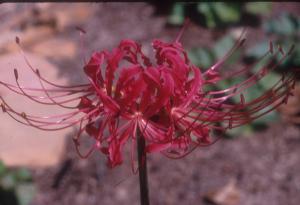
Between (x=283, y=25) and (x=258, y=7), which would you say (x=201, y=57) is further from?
(x=258, y=7)

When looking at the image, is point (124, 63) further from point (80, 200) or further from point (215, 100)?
point (215, 100)

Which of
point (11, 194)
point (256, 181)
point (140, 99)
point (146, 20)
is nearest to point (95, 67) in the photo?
point (140, 99)

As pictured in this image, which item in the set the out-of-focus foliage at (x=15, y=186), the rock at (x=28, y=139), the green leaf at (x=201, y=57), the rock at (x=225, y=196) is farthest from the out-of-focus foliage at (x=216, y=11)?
the out-of-focus foliage at (x=15, y=186)

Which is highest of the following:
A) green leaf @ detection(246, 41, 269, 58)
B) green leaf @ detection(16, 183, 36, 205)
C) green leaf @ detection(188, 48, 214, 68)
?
green leaf @ detection(246, 41, 269, 58)

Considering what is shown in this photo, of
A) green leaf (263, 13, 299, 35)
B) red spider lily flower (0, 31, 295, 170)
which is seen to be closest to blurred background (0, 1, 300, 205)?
green leaf (263, 13, 299, 35)

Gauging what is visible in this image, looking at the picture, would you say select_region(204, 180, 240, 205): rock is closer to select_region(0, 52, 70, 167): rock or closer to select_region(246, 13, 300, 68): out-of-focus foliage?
select_region(0, 52, 70, 167): rock

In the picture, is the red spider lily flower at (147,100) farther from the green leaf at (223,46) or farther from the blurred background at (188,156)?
the green leaf at (223,46)

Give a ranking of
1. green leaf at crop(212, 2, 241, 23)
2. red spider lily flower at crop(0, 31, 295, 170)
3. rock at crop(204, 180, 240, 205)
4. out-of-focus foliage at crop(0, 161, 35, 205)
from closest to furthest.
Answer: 1. red spider lily flower at crop(0, 31, 295, 170)
2. out-of-focus foliage at crop(0, 161, 35, 205)
3. rock at crop(204, 180, 240, 205)
4. green leaf at crop(212, 2, 241, 23)
